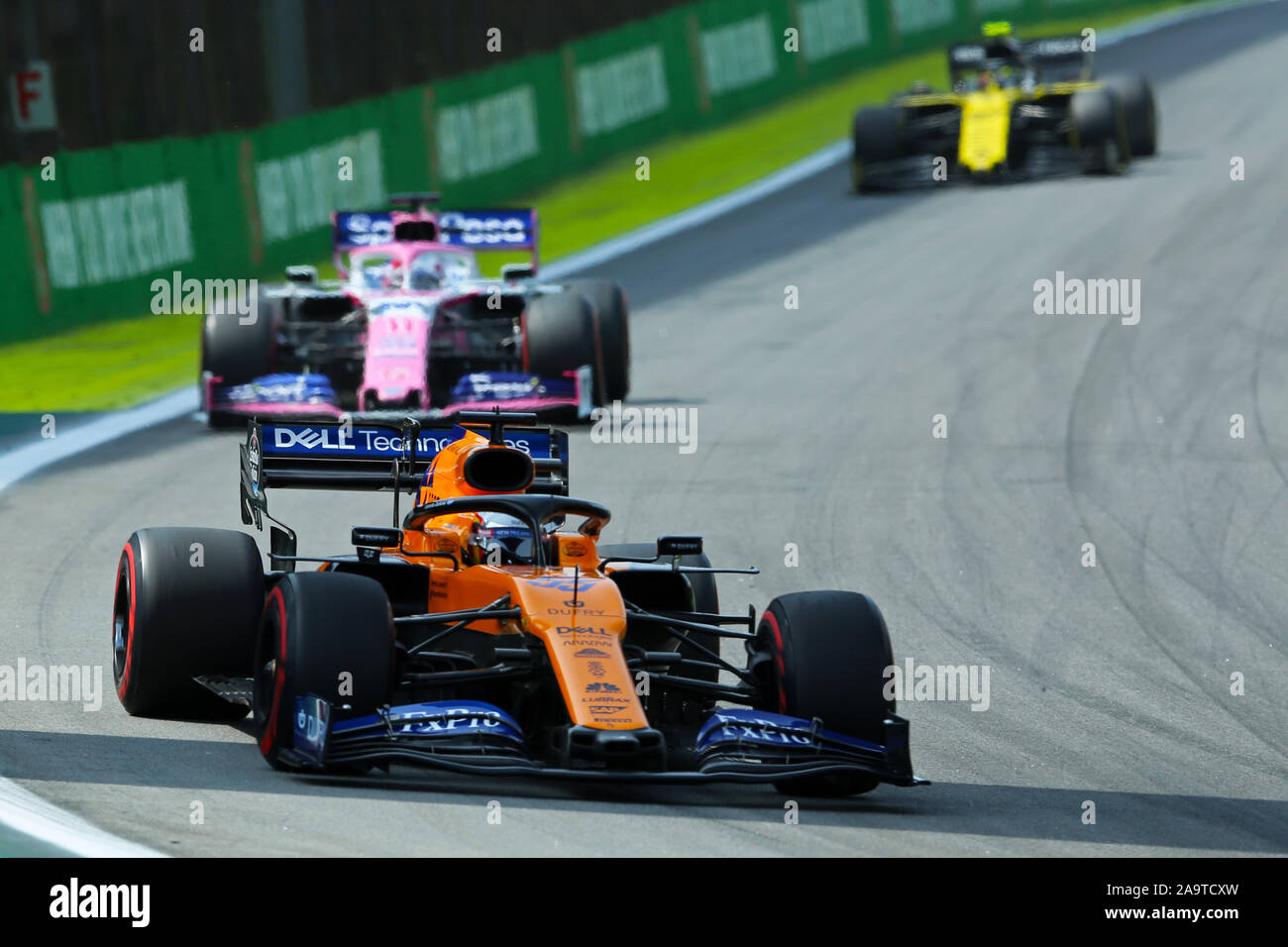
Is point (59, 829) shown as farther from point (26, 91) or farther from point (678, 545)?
point (26, 91)

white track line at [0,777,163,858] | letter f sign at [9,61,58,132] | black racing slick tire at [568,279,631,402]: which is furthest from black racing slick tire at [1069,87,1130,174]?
white track line at [0,777,163,858]

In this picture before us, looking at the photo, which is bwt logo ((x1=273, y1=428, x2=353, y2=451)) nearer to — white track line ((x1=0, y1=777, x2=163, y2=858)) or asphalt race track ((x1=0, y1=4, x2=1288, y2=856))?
asphalt race track ((x1=0, y1=4, x2=1288, y2=856))

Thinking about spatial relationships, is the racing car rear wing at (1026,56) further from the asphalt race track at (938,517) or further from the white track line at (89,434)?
the white track line at (89,434)

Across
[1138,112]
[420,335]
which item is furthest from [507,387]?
[1138,112]

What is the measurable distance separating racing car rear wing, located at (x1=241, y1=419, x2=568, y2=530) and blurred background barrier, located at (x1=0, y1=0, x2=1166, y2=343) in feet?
39.1

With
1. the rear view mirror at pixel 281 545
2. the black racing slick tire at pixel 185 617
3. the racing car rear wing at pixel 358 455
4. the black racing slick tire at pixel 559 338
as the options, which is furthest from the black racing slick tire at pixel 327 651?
the black racing slick tire at pixel 559 338

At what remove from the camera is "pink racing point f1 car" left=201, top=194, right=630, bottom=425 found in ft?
56.5

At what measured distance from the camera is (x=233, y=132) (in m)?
24.5

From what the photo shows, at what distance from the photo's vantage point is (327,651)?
323 inches

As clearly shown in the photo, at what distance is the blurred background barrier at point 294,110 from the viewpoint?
22.5 metres

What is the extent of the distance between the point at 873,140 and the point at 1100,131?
2833mm

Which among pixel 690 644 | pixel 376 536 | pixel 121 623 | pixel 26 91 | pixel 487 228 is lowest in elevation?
pixel 690 644
